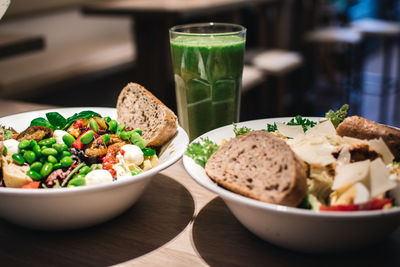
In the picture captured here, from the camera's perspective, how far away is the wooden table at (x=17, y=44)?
8.87 feet

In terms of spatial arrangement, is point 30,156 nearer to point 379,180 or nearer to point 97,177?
point 97,177

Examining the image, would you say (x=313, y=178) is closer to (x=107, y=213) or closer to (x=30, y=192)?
(x=107, y=213)

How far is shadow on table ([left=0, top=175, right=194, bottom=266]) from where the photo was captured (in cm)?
80

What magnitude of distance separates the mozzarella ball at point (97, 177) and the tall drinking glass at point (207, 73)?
0.55 metres

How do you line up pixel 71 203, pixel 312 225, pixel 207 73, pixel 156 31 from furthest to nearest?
1. pixel 156 31
2. pixel 207 73
3. pixel 71 203
4. pixel 312 225

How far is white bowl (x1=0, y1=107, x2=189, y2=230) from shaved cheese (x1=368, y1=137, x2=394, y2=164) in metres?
0.40

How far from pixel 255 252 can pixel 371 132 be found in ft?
1.25

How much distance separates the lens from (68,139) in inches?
37.8

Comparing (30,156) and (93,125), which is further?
(93,125)

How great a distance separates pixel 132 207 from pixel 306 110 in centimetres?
491

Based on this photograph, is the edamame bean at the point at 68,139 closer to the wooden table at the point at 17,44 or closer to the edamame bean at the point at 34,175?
the edamame bean at the point at 34,175

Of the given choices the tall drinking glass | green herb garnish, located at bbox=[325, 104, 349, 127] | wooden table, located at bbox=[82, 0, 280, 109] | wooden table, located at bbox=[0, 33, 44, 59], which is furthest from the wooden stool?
green herb garnish, located at bbox=[325, 104, 349, 127]

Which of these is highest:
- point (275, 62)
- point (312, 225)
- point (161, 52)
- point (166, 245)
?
point (312, 225)

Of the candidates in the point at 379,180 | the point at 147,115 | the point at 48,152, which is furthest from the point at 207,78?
the point at 379,180
